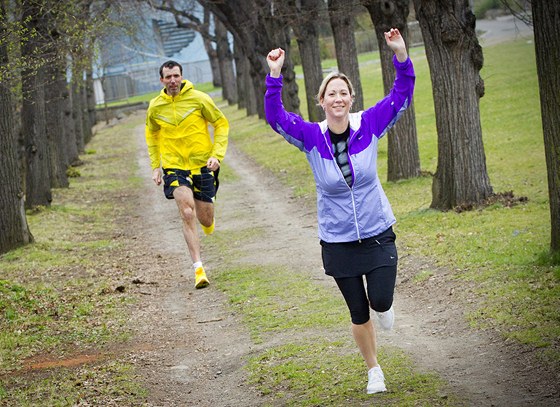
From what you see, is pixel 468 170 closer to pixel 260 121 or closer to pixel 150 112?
pixel 150 112

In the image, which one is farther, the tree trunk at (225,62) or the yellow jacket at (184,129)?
the tree trunk at (225,62)

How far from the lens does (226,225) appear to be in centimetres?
1664

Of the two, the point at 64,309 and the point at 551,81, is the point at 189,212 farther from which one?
the point at 551,81

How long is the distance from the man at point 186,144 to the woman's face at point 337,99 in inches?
198

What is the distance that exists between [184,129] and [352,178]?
5302 millimetres

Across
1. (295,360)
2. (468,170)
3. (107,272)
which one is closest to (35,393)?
(295,360)

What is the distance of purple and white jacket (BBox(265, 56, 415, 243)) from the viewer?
6.23 meters

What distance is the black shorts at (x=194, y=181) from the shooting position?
11.3 meters

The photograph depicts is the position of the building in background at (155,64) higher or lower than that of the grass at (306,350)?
higher

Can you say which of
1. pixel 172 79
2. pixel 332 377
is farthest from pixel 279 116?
pixel 172 79

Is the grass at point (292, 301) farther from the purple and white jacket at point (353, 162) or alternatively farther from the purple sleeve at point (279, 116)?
the purple sleeve at point (279, 116)

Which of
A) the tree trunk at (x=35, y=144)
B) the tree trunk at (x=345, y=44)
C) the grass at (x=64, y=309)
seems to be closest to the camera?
the grass at (x=64, y=309)

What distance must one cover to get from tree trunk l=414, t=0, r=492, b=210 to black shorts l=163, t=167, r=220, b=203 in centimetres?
399

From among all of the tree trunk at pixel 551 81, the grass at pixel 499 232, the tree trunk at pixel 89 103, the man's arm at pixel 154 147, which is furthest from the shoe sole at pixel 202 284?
the tree trunk at pixel 89 103
